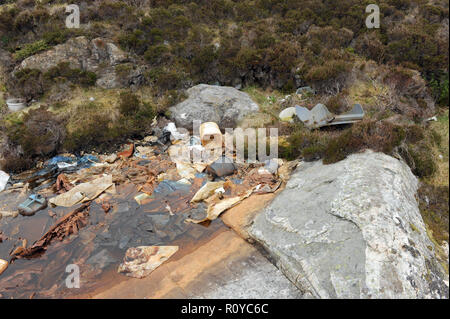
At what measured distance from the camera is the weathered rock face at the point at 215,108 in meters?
9.83

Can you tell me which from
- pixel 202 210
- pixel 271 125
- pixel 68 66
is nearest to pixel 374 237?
pixel 202 210

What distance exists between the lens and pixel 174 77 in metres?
11.1

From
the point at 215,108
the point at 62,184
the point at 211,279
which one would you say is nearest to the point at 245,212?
the point at 211,279

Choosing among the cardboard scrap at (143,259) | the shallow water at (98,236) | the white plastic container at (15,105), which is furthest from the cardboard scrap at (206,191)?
the white plastic container at (15,105)

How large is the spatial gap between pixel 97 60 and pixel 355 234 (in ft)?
38.3

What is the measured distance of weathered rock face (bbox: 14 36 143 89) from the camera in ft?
35.9

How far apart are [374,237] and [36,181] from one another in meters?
8.29

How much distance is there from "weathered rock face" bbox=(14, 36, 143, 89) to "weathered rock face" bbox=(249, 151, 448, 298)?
8.64 m

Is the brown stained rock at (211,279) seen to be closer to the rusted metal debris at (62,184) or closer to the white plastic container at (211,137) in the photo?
the rusted metal debris at (62,184)

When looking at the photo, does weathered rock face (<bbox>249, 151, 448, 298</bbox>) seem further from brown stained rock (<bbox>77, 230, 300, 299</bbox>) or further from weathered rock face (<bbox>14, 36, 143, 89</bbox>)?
weathered rock face (<bbox>14, 36, 143, 89</bbox>)

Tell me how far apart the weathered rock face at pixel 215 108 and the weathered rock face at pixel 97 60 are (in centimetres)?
273

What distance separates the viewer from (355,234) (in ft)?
14.0

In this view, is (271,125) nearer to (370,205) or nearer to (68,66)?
(370,205)

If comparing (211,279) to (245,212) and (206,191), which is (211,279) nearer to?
(245,212)
